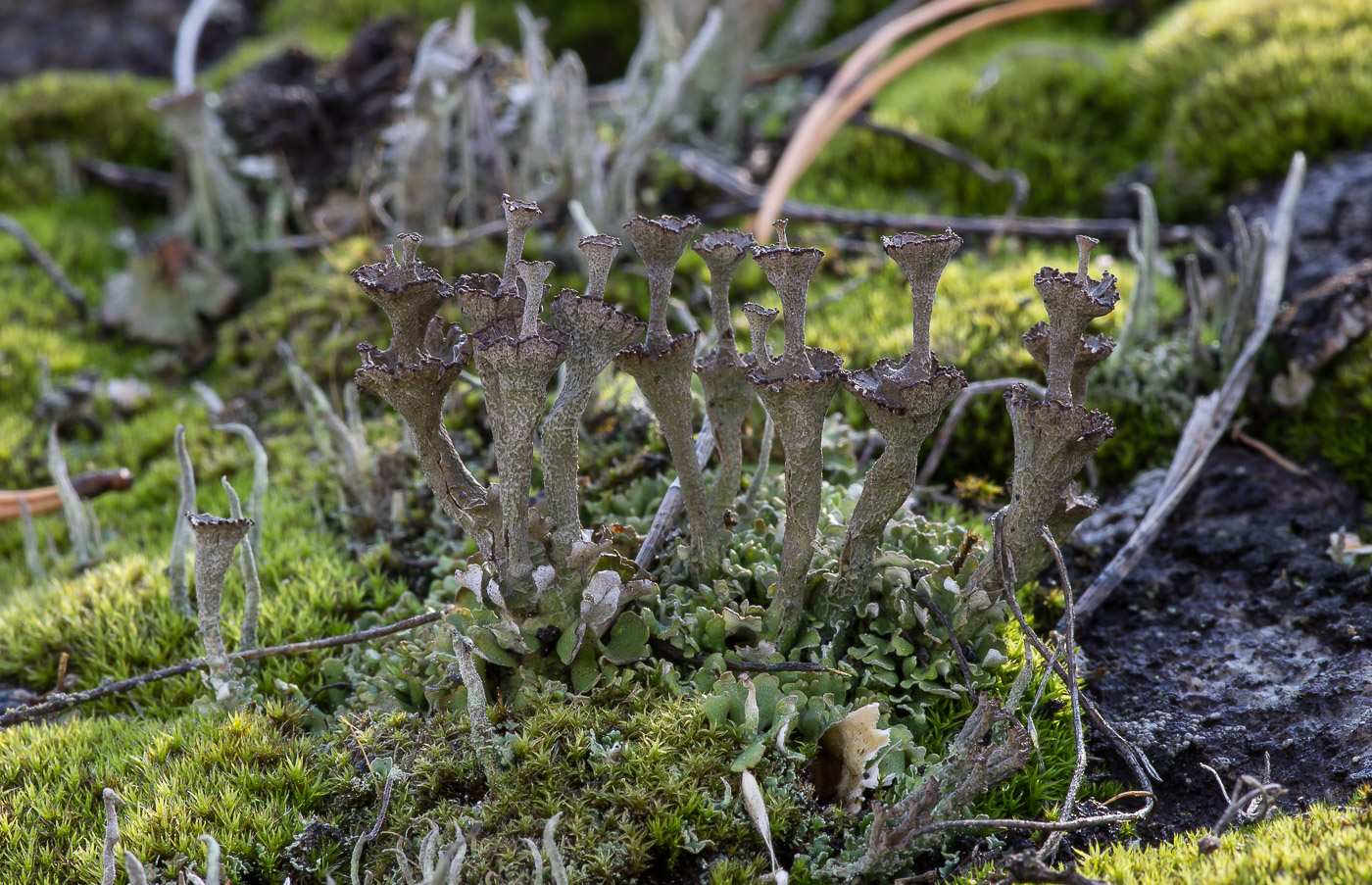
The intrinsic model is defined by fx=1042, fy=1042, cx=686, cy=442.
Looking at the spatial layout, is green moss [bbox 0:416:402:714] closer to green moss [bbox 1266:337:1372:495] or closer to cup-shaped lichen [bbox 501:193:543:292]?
cup-shaped lichen [bbox 501:193:543:292]

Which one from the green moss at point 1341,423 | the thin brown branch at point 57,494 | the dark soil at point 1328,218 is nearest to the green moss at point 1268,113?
the dark soil at point 1328,218

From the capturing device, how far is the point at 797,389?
215 centimetres

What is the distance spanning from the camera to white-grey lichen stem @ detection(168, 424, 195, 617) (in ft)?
9.21

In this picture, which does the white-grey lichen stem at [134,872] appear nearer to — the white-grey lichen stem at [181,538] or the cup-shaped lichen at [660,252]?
the white-grey lichen stem at [181,538]

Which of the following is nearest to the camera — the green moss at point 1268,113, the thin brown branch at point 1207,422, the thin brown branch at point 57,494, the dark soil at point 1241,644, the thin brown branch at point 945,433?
the dark soil at point 1241,644

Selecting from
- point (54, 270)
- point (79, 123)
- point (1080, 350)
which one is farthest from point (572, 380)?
point (79, 123)

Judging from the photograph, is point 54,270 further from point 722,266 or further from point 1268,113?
point 1268,113

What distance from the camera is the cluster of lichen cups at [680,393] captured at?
7.10 ft

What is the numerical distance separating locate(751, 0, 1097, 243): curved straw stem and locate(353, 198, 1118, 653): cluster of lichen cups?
2.11 meters

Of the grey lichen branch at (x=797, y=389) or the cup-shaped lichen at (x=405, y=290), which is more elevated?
the cup-shaped lichen at (x=405, y=290)

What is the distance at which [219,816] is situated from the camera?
7.43 feet

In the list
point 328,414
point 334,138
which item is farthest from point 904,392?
point 334,138

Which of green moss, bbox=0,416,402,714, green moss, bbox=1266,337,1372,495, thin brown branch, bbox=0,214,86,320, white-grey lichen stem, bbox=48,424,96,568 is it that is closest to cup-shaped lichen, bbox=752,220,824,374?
green moss, bbox=0,416,402,714

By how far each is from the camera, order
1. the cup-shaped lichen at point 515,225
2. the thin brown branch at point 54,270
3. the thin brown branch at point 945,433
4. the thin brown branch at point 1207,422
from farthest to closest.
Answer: the thin brown branch at point 54,270 → the thin brown branch at point 945,433 → the thin brown branch at point 1207,422 → the cup-shaped lichen at point 515,225
